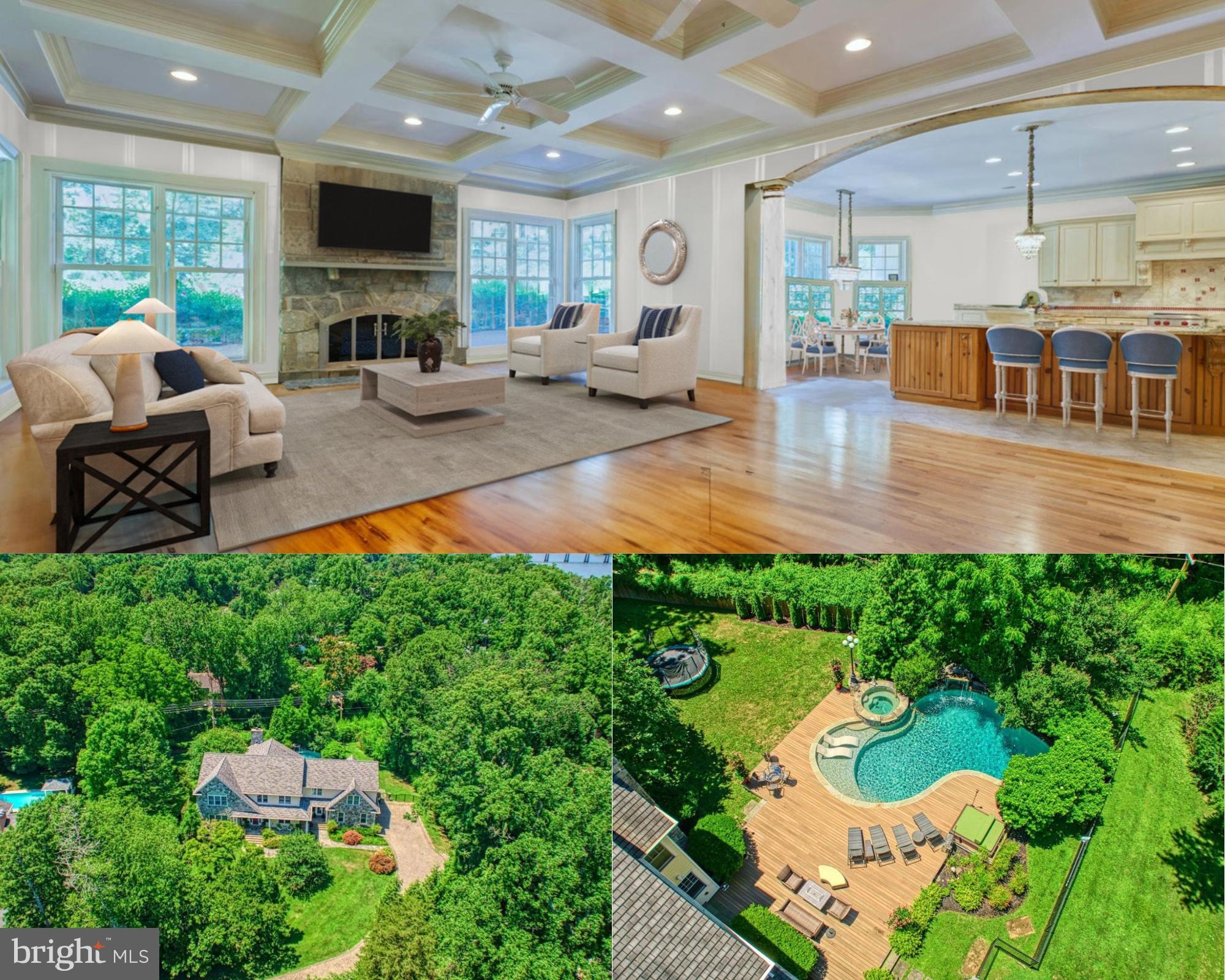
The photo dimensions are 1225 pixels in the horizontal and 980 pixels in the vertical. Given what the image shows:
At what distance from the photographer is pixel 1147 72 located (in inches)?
186

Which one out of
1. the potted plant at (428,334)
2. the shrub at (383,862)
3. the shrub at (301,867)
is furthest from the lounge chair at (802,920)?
the potted plant at (428,334)

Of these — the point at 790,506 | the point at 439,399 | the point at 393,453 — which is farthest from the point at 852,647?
the point at 439,399

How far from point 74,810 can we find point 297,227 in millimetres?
7926

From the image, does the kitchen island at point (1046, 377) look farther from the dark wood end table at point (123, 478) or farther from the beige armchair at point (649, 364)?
the dark wood end table at point (123, 478)

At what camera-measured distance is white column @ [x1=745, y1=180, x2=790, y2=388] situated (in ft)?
25.1

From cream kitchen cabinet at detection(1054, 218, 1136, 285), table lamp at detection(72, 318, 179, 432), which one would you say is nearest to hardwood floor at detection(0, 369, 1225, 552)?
table lamp at detection(72, 318, 179, 432)

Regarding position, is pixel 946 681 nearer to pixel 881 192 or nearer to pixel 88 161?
pixel 88 161

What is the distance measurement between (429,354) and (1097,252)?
8.53 m

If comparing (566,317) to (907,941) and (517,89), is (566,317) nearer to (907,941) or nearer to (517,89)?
(517,89)

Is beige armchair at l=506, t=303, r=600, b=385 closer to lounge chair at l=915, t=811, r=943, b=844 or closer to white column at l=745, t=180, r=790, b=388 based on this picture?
white column at l=745, t=180, r=790, b=388

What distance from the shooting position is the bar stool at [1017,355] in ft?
19.5

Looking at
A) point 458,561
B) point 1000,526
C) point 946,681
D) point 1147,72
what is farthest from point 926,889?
point 1147,72

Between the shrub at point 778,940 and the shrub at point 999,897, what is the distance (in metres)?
0.29

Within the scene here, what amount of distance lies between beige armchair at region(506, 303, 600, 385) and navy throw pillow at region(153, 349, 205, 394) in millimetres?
3684
